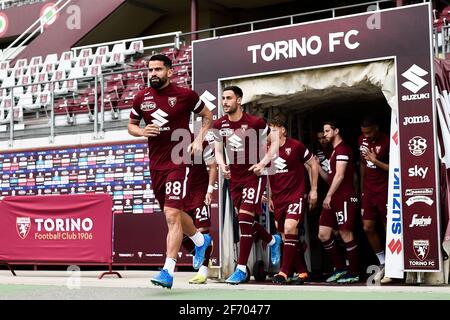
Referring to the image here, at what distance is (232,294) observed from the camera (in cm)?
673

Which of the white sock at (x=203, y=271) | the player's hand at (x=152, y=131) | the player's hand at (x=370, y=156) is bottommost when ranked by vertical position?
the white sock at (x=203, y=271)

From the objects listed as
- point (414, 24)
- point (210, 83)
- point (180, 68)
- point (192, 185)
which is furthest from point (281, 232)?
point (180, 68)

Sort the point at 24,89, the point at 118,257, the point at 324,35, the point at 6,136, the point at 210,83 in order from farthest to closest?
the point at 24,89 < the point at 6,136 < the point at 118,257 < the point at 210,83 < the point at 324,35

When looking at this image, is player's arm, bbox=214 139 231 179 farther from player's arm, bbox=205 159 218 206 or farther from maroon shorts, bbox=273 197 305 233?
maroon shorts, bbox=273 197 305 233

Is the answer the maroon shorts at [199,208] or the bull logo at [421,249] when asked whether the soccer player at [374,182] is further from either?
the maroon shorts at [199,208]

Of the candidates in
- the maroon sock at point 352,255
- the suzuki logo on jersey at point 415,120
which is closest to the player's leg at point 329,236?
the maroon sock at point 352,255

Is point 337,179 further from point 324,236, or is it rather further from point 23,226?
point 23,226

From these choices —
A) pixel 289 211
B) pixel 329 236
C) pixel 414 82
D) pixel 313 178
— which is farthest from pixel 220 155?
pixel 414 82

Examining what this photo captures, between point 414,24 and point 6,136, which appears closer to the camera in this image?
point 414,24

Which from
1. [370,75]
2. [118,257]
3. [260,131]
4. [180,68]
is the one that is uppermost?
[180,68]

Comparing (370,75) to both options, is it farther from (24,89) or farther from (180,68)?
(24,89)

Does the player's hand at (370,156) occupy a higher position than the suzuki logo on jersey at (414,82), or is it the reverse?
the suzuki logo on jersey at (414,82)

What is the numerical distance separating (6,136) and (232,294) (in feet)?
35.5

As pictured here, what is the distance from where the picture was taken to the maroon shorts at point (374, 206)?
29.4ft
